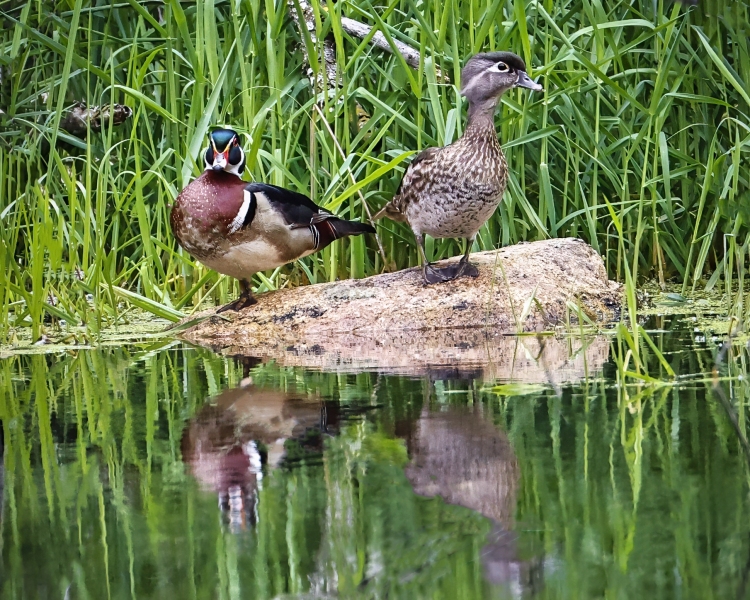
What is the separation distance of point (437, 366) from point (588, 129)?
2307 mm

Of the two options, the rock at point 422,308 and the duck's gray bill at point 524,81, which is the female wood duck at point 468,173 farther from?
the rock at point 422,308

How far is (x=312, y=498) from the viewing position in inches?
79.0

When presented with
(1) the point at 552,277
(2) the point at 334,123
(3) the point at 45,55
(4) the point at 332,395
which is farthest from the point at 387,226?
(4) the point at 332,395

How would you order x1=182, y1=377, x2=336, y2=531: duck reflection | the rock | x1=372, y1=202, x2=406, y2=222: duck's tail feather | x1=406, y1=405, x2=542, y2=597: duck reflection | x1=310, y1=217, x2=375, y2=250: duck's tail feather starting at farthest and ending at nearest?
x1=372, y1=202, x2=406, y2=222: duck's tail feather → x1=310, y1=217, x2=375, y2=250: duck's tail feather → the rock → x1=182, y1=377, x2=336, y2=531: duck reflection → x1=406, y1=405, x2=542, y2=597: duck reflection

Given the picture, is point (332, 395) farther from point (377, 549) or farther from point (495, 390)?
point (377, 549)

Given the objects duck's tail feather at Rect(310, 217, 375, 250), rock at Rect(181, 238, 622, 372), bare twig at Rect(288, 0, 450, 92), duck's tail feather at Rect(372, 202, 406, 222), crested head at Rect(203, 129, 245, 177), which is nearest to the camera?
rock at Rect(181, 238, 622, 372)

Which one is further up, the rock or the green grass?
the green grass

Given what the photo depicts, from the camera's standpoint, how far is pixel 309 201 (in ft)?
16.7

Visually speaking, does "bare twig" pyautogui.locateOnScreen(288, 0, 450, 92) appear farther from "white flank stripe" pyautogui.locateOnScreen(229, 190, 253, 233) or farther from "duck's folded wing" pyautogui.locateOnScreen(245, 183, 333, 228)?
"white flank stripe" pyautogui.locateOnScreen(229, 190, 253, 233)

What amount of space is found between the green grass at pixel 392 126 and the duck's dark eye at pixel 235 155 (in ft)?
0.37

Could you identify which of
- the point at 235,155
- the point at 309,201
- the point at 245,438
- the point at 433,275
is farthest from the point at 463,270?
the point at 245,438

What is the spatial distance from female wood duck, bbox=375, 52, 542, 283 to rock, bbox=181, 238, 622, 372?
0.55 ft

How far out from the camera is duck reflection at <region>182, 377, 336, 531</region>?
2.08 metres

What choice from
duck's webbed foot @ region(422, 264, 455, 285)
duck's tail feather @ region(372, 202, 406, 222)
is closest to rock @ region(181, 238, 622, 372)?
duck's webbed foot @ region(422, 264, 455, 285)
